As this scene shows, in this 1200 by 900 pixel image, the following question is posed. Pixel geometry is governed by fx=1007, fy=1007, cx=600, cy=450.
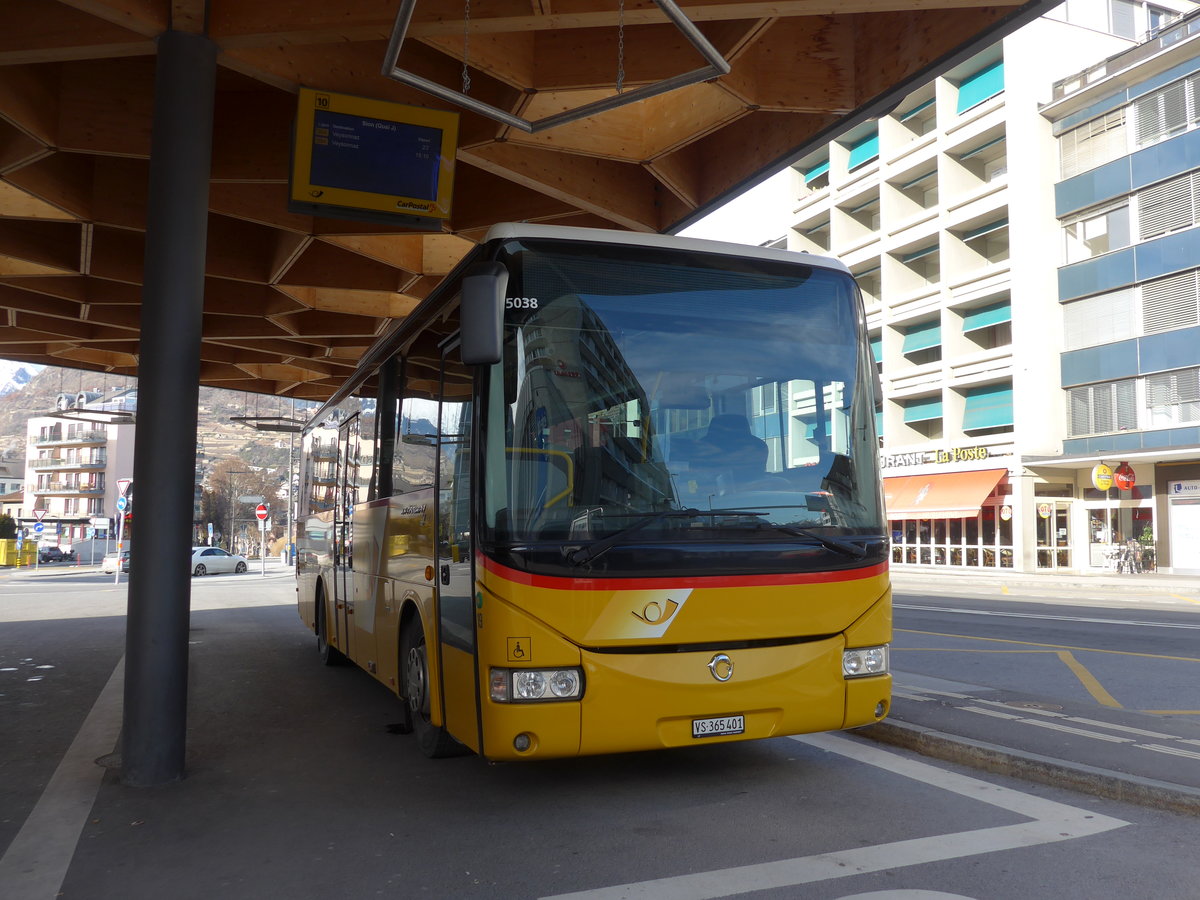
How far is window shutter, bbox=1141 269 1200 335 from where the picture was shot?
32031 millimetres

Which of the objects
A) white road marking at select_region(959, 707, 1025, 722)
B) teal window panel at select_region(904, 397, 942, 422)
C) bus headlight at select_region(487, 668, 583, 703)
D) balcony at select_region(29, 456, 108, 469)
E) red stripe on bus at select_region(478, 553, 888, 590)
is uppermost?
balcony at select_region(29, 456, 108, 469)

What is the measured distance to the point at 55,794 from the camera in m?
6.22

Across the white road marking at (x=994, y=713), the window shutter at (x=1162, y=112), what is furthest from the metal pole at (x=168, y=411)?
the window shutter at (x=1162, y=112)

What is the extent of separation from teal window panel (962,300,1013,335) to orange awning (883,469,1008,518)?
583 cm

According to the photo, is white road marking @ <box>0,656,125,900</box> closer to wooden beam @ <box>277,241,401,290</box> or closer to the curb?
the curb

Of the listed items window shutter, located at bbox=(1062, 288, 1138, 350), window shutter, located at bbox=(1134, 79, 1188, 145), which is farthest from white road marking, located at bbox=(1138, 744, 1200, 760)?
window shutter, located at bbox=(1134, 79, 1188, 145)

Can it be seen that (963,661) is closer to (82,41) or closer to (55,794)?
(55,794)

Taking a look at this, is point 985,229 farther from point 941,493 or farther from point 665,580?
point 665,580

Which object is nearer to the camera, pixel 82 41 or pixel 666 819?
pixel 666 819

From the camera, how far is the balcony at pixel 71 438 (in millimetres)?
113312

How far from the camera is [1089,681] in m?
10.3

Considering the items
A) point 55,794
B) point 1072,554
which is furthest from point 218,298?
point 1072,554

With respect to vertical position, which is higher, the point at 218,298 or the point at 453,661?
the point at 218,298

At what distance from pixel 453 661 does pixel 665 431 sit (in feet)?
6.26
